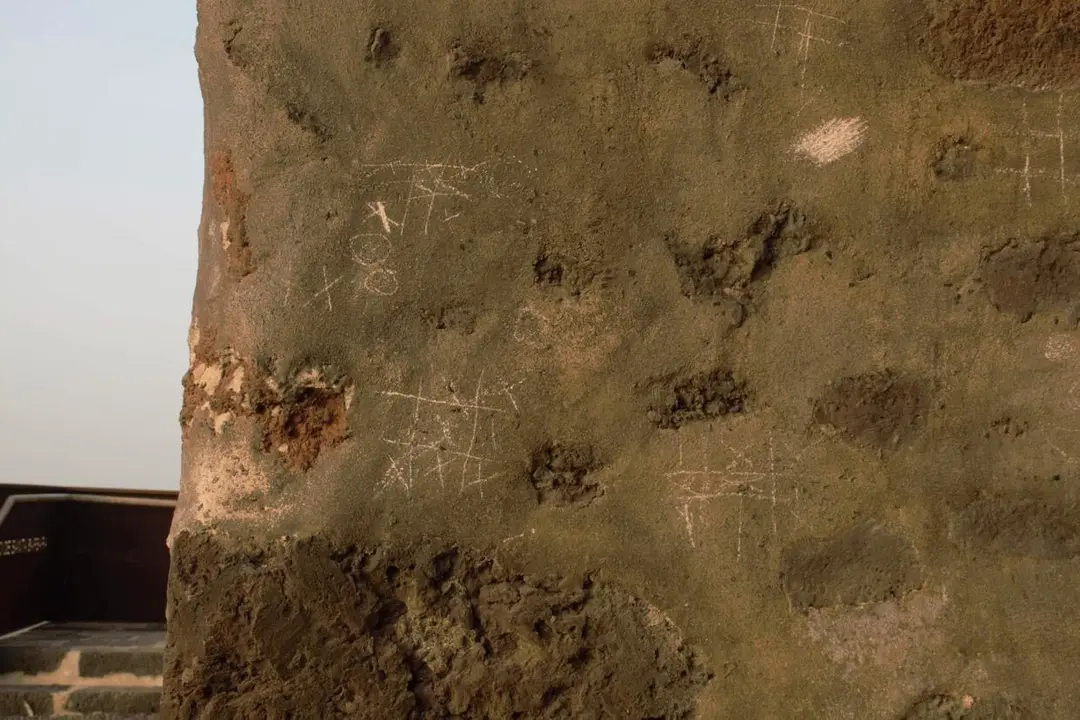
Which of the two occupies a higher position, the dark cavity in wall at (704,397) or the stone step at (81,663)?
the dark cavity in wall at (704,397)

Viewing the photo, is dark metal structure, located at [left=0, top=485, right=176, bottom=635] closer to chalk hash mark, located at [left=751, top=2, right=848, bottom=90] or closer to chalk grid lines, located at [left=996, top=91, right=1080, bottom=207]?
chalk hash mark, located at [left=751, top=2, right=848, bottom=90]

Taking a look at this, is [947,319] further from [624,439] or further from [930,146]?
[624,439]

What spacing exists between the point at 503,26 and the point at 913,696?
7.17ft

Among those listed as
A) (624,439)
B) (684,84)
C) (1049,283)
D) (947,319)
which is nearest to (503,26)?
(684,84)

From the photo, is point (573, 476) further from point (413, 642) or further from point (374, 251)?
point (374, 251)

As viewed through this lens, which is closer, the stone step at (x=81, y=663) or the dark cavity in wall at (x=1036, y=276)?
the dark cavity in wall at (x=1036, y=276)

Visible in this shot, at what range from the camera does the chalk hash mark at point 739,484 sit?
9.61 ft

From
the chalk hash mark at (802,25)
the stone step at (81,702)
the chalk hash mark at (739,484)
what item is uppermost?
the chalk hash mark at (802,25)

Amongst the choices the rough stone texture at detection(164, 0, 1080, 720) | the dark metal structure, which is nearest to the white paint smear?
the rough stone texture at detection(164, 0, 1080, 720)

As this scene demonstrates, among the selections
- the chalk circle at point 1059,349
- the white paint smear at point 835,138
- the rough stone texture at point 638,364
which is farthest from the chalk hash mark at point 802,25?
the chalk circle at point 1059,349

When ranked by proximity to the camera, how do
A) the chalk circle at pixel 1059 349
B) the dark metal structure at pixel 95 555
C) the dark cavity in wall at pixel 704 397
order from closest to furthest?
the chalk circle at pixel 1059 349 < the dark cavity in wall at pixel 704 397 < the dark metal structure at pixel 95 555

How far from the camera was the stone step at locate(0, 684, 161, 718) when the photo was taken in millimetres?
3863

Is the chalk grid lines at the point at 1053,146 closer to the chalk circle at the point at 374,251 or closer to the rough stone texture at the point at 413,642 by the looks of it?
the rough stone texture at the point at 413,642

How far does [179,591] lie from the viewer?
10.1 ft
